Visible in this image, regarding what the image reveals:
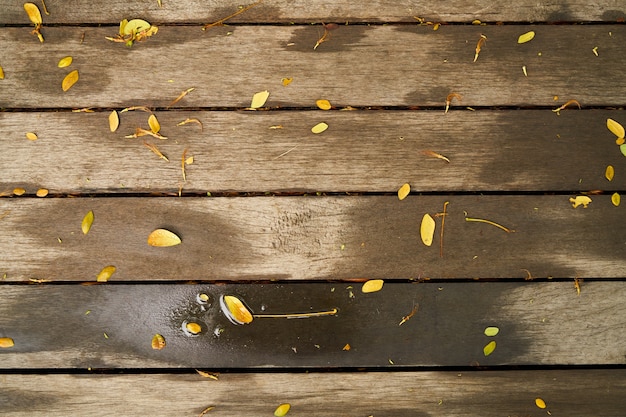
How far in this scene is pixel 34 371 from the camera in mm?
1510

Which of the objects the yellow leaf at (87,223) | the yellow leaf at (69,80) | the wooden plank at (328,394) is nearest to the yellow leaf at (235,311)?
the wooden plank at (328,394)

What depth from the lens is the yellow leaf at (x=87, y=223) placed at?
1524mm

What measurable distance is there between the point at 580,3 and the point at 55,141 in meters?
1.79

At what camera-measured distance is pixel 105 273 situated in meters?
1.52

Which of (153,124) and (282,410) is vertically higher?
(153,124)

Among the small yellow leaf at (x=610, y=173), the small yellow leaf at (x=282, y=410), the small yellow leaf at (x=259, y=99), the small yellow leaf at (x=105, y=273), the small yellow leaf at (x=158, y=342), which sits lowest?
the small yellow leaf at (x=282, y=410)

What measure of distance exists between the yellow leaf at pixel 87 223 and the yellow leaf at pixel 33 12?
0.66 metres

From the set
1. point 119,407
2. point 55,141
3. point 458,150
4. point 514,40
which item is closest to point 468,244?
point 458,150

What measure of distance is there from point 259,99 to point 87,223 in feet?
2.20

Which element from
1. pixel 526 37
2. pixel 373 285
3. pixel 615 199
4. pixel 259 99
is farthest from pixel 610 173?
pixel 259 99

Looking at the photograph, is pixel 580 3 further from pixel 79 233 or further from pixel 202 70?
pixel 79 233

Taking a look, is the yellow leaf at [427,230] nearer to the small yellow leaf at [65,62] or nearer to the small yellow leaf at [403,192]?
the small yellow leaf at [403,192]

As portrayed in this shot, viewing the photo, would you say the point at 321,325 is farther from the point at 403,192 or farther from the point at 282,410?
the point at 403,192

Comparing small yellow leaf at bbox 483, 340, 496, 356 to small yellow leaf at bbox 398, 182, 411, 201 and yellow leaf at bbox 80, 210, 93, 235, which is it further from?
yellow leaf at bbox 80, 210, 93, 235
